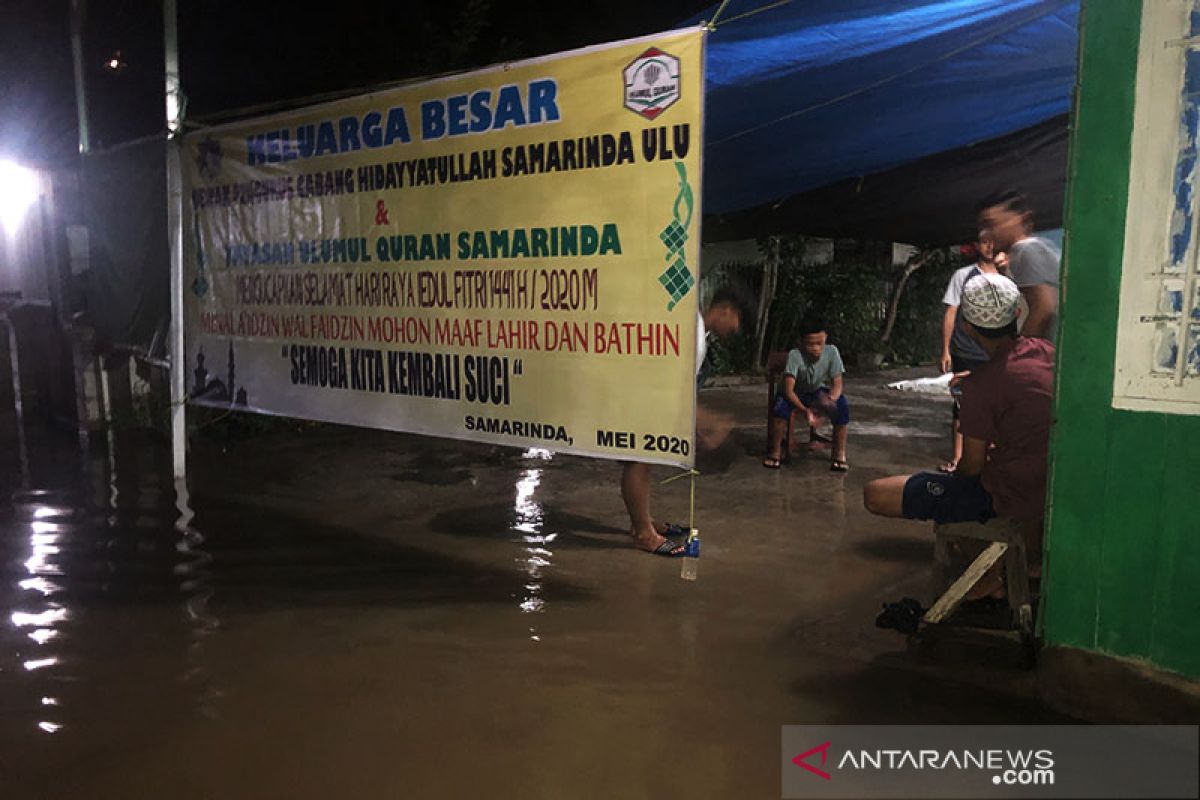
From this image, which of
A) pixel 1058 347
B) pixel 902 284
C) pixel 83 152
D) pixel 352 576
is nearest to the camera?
pixel 1058 347

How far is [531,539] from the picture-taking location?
5453mm

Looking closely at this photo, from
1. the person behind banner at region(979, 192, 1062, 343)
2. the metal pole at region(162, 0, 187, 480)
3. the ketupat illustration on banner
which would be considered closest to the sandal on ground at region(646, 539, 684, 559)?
the ketupat illustration on banner

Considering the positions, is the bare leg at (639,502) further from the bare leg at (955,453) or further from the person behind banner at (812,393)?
the bare leg at (955,453)

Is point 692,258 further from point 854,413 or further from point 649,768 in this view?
point 854,413

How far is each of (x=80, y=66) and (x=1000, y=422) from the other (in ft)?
25.7

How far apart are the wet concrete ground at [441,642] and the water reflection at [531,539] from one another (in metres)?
0.03

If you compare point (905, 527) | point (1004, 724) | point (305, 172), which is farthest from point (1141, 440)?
point (305, 172)

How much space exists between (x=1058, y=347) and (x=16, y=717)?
13.1ft

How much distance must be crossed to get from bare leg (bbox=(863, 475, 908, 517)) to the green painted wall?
0.83 metres

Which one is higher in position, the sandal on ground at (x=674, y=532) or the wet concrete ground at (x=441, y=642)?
the sandal on ground at (x=674, y=532)

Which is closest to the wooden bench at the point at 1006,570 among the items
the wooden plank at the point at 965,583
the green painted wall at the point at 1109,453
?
the wooden plank at the point at 965,583

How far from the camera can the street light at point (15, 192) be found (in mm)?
9445

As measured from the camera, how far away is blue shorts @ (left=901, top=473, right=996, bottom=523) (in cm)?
370

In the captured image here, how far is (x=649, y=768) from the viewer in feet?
9.43
